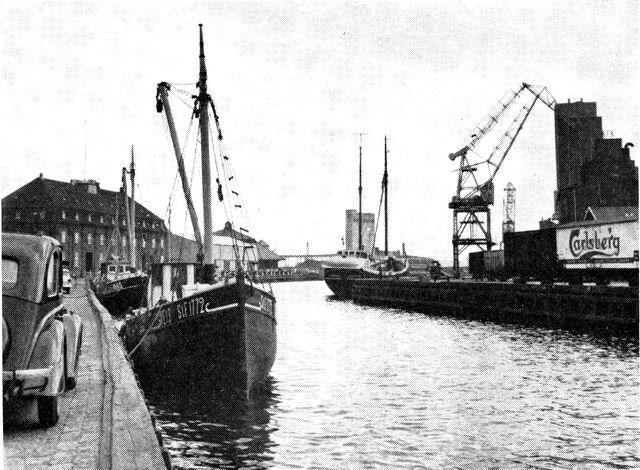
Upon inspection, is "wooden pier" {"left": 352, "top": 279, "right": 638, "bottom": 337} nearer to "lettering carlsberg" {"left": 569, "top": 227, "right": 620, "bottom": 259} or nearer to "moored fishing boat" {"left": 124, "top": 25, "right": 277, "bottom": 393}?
"lettering carlsberg" {"left": 569, "top": 227, "right": 620, "bottom": 259}

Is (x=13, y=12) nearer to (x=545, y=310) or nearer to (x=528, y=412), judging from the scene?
(x=528, y=412)

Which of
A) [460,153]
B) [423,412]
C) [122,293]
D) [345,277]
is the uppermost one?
[460,153]

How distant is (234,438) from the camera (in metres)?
13.8

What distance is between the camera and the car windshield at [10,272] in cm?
823

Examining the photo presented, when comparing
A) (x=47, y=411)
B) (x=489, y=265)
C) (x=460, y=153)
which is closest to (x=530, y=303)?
(x=489, y=265)

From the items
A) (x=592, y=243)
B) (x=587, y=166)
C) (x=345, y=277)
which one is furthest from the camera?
(x=345, y=277)

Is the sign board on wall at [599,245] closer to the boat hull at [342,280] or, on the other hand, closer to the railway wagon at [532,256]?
the railway wagon at [532,256]

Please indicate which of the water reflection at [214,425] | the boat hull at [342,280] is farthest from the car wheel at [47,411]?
the boat hull at [342,280]

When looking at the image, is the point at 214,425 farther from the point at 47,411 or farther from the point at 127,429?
the point at 47,411

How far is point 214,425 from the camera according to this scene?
1478 centimetres

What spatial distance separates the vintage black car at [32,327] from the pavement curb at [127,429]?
91 cm

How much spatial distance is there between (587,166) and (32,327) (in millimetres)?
72658

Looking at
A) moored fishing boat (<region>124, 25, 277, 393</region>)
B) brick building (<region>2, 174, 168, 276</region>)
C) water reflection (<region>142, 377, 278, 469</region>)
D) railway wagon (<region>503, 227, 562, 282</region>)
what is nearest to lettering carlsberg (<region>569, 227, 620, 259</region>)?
railway wagon (<region>503, 227, 562, 282</region>)

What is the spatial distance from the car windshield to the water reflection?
5053 millimetres
